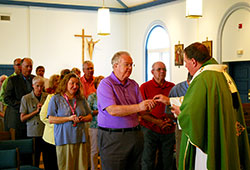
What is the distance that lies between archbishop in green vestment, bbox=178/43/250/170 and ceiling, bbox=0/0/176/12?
9625 millimetres

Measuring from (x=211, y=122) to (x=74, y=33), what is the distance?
36.9 ft

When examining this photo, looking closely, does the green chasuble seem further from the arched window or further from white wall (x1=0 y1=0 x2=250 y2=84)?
the arched window

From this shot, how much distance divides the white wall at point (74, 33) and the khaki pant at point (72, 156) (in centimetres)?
704

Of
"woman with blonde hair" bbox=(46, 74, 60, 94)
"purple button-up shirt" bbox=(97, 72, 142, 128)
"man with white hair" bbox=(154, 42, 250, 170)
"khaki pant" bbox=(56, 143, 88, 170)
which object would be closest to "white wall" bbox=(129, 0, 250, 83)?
"woman with blonde hair" bbox=(46, 74, 60, 94)

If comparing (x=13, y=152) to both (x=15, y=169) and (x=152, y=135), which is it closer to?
(x=15, y=169)

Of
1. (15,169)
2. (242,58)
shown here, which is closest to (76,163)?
(15,169)

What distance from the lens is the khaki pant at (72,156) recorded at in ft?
17.4

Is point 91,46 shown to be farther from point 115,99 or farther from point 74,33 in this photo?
point 115,99

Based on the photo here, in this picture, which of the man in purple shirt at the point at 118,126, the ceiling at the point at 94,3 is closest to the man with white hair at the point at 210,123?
the man in purple shirt at the point at 118,126

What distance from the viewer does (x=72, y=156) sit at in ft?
17.5

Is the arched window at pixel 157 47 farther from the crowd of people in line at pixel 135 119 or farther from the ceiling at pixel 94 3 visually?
the crowd of people in line at pixel 135 119

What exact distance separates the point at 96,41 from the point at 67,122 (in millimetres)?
9183

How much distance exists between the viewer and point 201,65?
376 cm

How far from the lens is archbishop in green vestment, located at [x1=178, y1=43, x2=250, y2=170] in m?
3.43
